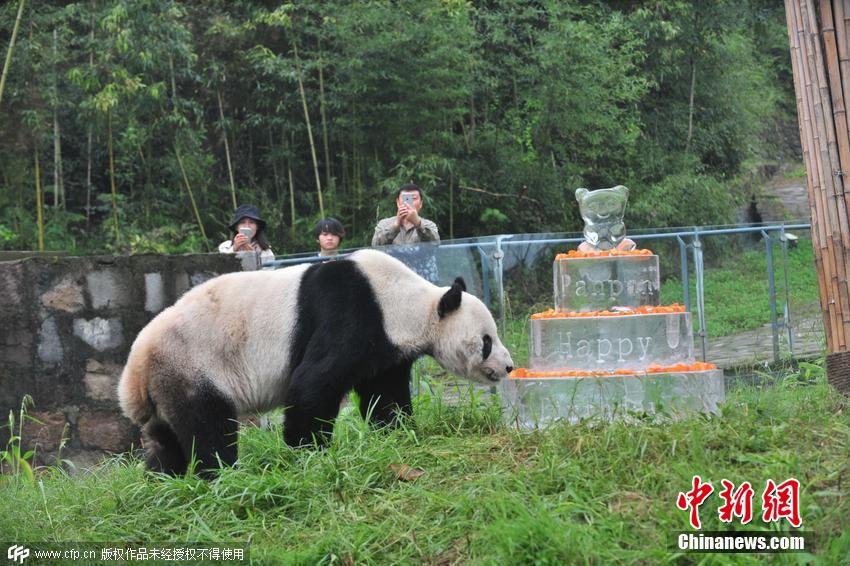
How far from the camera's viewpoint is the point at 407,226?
7859mm

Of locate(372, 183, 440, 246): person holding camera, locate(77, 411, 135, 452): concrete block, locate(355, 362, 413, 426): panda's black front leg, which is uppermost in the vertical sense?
locate(372, 183, 440, 246): person holding camera

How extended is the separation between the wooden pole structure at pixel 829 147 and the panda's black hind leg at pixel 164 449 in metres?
3.61

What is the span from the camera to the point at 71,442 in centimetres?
730

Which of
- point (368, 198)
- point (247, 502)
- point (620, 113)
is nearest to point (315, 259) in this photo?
point (247, 502)

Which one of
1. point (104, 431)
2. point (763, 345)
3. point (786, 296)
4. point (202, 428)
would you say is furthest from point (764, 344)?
point (202, 428)

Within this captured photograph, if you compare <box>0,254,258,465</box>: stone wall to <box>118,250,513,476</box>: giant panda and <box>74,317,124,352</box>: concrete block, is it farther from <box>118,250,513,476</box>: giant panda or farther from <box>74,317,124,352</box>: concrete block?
<box>118,250,513,476</box>: giant panda

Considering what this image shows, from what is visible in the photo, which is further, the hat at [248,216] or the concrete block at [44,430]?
the hat at [248,216]

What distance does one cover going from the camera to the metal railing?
342 inches

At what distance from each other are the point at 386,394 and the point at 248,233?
254cm

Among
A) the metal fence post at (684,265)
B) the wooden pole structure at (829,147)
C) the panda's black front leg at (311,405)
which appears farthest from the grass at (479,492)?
the metal fence post at (684,265)

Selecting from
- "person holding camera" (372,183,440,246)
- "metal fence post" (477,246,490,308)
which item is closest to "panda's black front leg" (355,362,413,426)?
"person holding camera" (372,183,440,246)

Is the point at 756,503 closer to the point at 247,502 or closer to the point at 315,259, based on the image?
the point at 247,502

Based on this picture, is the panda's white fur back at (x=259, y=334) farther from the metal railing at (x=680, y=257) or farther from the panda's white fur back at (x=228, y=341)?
the metal railing at (x=680, y=257)

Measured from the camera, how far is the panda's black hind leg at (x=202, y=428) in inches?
Answer: 217
